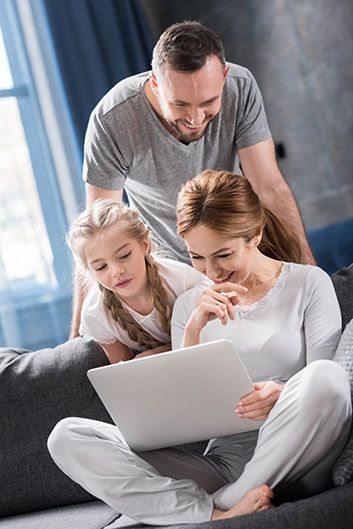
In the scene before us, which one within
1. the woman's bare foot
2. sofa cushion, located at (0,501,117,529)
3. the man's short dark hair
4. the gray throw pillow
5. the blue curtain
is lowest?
sofa cushion, located at (0,501,117,529)

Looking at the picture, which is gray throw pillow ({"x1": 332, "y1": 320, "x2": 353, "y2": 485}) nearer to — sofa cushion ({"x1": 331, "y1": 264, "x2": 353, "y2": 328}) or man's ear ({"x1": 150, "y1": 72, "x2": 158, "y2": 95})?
sofa cushion ({"x1": 331, "y1": 264, "x2": 353, "y2": 328})

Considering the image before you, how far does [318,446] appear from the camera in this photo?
207 centimetres

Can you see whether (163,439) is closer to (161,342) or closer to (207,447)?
(207,447)

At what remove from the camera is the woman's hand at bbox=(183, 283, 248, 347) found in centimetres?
230

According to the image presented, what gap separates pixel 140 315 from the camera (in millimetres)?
2652

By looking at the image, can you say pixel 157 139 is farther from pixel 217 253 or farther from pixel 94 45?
pixel 94 45

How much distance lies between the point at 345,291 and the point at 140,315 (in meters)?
0.53

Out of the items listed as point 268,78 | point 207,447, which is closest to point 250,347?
point 207,447

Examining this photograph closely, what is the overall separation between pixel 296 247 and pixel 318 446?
0.73m

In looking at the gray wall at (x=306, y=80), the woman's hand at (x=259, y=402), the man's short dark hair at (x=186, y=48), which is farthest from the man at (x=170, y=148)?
the gray wall at (x=306, y=80)

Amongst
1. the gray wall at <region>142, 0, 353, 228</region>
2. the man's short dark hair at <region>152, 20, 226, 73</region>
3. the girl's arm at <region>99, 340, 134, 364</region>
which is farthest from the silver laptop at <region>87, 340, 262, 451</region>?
the gray wall at <region>142, 0, 353, 228</region>

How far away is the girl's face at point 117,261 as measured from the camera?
2.58m

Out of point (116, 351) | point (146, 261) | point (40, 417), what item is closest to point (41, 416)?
point (40, 417)

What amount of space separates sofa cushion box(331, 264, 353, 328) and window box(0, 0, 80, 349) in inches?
106
